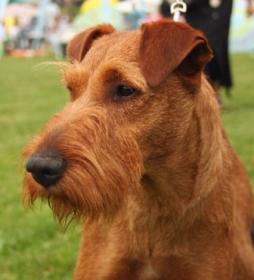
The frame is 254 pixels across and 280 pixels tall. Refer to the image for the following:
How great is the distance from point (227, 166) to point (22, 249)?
185 centimetres

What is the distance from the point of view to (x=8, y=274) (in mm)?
4621

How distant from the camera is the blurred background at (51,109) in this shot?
16.0 feet

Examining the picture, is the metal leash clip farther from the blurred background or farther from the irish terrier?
the irish terrier

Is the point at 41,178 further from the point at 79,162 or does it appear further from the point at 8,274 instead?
the point at 8,274

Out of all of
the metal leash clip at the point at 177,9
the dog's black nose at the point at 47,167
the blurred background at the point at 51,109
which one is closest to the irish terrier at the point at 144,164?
the dog's black nose at the point at 47,167

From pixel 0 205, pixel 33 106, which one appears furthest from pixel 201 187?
pixel 33 106

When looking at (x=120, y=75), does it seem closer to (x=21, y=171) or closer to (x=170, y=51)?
(x=170, y=51)

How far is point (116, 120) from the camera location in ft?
A: 10.7

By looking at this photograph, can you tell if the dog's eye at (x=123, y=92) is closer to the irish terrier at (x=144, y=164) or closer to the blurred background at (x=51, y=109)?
the irish terrier at (x=144, y=164)

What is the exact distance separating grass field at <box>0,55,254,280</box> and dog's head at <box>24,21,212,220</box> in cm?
35

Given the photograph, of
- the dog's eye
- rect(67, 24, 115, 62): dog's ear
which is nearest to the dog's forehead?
the dog's eye

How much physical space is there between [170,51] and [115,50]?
0.97 feet

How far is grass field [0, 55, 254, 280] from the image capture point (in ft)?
15.6

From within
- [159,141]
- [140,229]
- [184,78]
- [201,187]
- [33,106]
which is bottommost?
[33,106]
